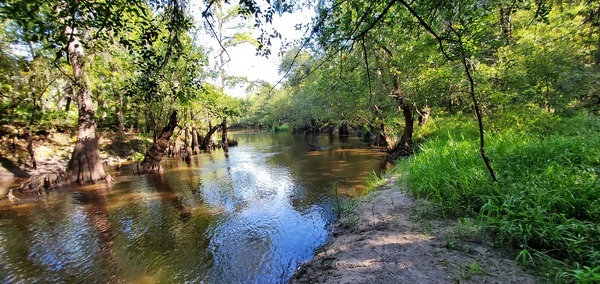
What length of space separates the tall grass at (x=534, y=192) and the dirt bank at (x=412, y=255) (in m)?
0.35

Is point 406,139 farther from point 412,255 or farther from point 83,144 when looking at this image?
point 83,144

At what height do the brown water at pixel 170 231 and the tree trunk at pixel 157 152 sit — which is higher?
the tree trunk at pixel 157 152

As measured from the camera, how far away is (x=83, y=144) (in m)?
11.8

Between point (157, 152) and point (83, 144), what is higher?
point (83, 144)

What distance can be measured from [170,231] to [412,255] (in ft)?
18.4

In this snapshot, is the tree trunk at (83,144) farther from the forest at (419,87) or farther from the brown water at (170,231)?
the brown water at (170,231)

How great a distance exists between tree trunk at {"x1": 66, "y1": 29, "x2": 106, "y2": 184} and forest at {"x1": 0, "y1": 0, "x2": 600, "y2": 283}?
2.2 inches

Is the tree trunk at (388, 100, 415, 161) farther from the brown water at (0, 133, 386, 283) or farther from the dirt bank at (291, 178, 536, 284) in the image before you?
the dirt bank at (291, 178, 536, 284)

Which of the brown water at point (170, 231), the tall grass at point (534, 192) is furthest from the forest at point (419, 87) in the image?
the brown water at point (170, 231)

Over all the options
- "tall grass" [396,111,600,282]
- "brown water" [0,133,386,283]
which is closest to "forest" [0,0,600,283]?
"tall grass" [396,111,600,282]

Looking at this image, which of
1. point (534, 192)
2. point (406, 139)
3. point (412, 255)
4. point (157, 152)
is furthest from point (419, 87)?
point (157, 152)

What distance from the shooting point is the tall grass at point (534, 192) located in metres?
2.75

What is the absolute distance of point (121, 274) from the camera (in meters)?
4.45

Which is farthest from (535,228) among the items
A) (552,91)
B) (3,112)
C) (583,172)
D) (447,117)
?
(3,112)
